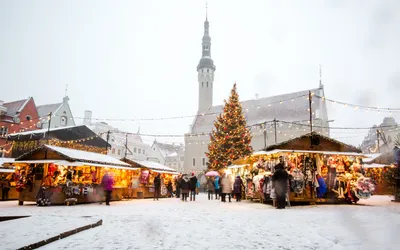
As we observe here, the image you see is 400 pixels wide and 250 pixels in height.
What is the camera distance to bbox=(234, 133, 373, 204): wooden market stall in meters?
14.3

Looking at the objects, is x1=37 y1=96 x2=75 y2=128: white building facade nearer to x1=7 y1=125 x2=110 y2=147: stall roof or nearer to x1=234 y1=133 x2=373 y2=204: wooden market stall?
x1=7 y1=125 x2=110 y2=147: stall roof

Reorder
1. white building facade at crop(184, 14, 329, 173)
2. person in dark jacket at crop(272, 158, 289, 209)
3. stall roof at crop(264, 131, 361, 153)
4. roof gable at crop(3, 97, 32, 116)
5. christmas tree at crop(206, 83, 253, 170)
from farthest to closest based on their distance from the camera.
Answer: white building facade at crop(184, 14, 329, 173) < roof gable at crop(3, 97, 32, 116) < christmas tree at crop(206, 83, 253, 170) < stall roof at crop(264, 131, 361, 153) < person in dark jacket at crop(272, 158, 289, 209)

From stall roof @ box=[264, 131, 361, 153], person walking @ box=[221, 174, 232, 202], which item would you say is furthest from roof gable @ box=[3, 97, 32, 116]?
stall roof @ box=[264, 131, 361, 153]

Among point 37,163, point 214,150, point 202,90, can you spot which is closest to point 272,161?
point 37,163

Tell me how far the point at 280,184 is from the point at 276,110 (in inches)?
1403

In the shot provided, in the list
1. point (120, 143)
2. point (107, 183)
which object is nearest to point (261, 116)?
point (120, 143)

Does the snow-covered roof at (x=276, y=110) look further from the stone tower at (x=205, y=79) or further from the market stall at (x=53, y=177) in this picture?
the market stall at (x=53, y=177)

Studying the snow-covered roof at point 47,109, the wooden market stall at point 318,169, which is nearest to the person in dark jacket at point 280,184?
the wooden market stall at point 318,169

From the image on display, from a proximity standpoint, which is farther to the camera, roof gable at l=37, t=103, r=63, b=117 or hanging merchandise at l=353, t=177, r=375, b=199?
roof gable at l=37, t=103, r=63, b=117

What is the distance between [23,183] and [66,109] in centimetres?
3013

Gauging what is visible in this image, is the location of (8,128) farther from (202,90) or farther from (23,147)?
(202,90)

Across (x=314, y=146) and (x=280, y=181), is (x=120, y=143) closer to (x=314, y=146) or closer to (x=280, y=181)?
(x=314, y=146)

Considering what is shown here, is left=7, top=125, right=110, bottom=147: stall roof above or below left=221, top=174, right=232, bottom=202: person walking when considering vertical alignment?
above

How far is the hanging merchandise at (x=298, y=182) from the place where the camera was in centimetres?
1398
